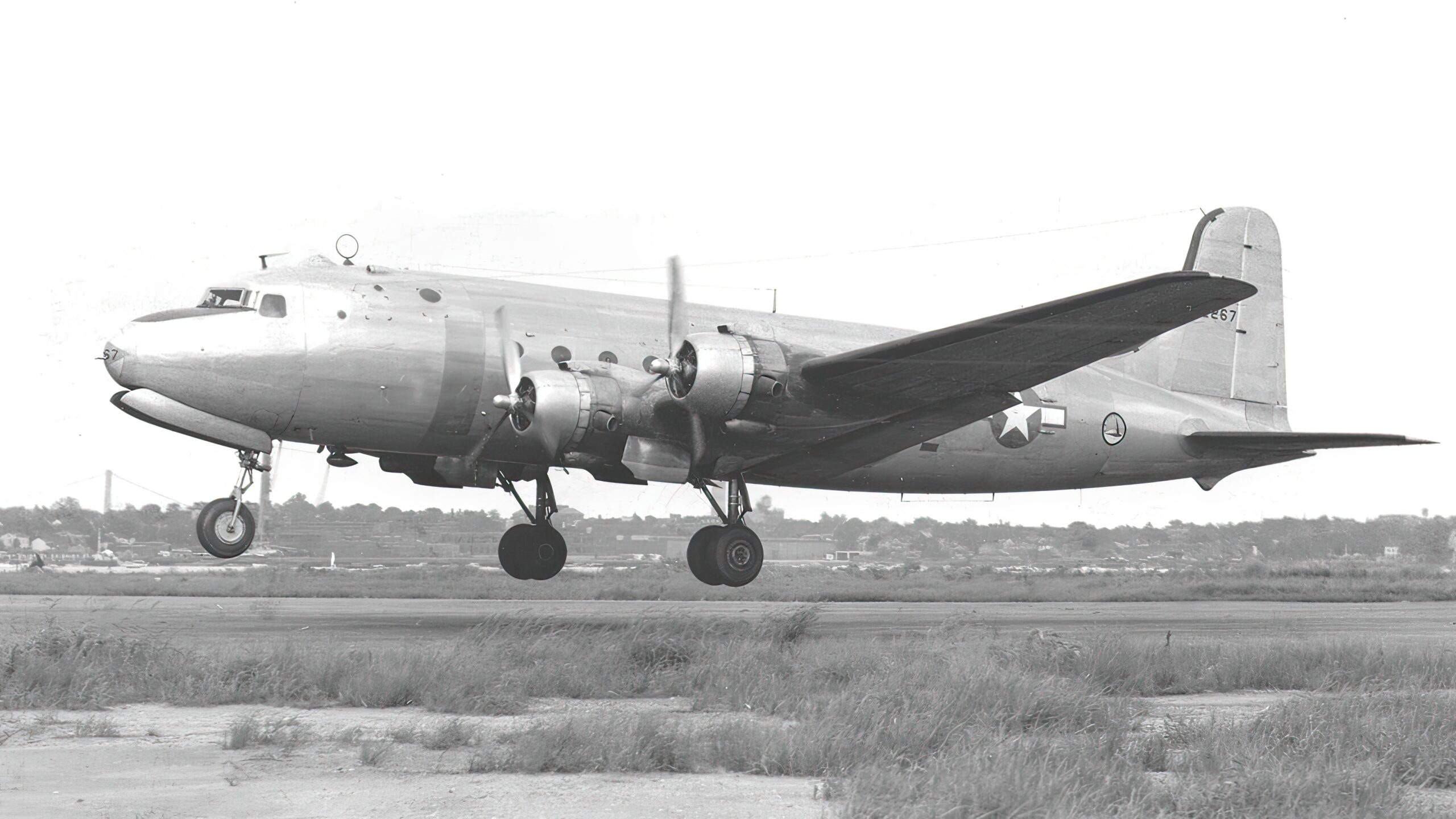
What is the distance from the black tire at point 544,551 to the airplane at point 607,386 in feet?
0.11

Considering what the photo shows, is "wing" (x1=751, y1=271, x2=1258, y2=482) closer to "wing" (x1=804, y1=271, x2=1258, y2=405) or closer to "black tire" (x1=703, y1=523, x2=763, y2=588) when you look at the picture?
"wing" (x1=804, y1=271, x2=1258, y2=405)

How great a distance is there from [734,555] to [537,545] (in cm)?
398

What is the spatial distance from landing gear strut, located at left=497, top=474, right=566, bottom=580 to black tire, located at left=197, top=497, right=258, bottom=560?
5.05 meters

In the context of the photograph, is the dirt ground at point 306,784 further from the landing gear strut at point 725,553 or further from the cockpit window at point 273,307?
the landing gear strut at point 725,553

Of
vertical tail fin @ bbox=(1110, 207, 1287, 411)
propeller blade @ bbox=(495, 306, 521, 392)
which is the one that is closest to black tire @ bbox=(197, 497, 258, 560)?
propeller blade @ bbox=(495, 306, 521, 392)

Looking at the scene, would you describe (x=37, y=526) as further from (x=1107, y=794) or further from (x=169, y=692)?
(x=1107, y=794)

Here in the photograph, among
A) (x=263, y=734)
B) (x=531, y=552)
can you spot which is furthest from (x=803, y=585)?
(x=263, y=734)

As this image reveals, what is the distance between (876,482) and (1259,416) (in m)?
8.46

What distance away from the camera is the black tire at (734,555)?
19484mm

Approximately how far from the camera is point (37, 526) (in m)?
59.4

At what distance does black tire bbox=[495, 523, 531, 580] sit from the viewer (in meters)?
21.7

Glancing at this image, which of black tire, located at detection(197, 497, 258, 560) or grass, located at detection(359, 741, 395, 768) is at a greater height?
black tire, located at detection(197, 497, 258, 560)

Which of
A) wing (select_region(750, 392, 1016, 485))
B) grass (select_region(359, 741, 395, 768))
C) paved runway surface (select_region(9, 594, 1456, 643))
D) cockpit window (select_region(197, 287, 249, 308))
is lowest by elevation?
grass (select_region(359, 741, 395, 768))

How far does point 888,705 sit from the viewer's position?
9.67m
